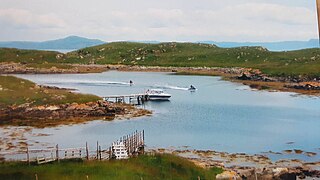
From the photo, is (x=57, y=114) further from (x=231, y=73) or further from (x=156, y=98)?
(x=231, y=73)

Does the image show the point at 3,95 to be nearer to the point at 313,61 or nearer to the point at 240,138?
the point at 240,138

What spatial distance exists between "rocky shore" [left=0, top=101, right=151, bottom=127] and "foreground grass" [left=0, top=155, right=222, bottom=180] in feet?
63.8

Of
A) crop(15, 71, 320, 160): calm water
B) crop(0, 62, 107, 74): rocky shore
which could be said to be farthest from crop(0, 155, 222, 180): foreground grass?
crop(0, 62, 107, 74): rocky shore

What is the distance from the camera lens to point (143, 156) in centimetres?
2394

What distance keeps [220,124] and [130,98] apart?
58.2ft

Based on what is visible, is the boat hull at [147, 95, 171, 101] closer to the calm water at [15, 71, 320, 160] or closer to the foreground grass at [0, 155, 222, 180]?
the calm water at [15, 71, 320, 160]

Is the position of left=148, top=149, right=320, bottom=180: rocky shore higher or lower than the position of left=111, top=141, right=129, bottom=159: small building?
lower

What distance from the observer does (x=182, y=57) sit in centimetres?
12338

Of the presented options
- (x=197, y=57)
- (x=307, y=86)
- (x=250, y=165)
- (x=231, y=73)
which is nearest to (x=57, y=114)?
(x=250, y=165)

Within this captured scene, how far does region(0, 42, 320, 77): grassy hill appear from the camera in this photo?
102 m

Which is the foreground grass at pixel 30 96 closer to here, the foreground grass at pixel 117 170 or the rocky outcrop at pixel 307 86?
the foreground grass at pixel 117 170

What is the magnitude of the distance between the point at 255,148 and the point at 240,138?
3876 mm

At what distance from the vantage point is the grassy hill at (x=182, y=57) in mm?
101856

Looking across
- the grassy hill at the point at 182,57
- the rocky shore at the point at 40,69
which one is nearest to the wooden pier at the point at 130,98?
the grassy hill at the point at 182,57
